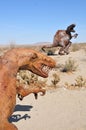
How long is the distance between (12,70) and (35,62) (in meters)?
0.77

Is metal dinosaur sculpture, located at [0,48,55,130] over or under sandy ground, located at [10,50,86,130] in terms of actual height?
over

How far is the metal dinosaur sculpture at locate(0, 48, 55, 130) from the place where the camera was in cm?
642

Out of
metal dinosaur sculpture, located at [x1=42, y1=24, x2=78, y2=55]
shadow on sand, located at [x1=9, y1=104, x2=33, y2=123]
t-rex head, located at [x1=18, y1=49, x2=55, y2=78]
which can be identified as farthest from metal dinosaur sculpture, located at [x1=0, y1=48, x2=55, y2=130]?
metal dinosaur sculpture, located at [x1=42, y1=24, x2=78, y2=55]

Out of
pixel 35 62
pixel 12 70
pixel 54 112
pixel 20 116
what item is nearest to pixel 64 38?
pixel 54 112

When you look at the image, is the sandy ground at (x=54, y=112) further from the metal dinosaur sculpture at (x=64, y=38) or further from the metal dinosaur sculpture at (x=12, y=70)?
the metal dinosaur sculpture at (x=64, y=38)

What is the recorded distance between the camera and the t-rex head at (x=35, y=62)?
721 cm

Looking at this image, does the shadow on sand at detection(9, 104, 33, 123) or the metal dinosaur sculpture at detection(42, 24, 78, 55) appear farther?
the metal dinosaur sculpture at detection(42, 24, 78, 55)

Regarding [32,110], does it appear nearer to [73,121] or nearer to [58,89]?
[73,121]

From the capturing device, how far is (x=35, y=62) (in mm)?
7535

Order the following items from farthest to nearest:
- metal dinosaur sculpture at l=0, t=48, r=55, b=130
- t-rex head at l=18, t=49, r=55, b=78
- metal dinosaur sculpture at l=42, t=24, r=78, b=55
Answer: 1. metal dinosaur sculpture at l=42, t=24, r=78, b=55
2. t-rex head at l=18, t=49, r=55, b=78
3. metal dinosaur sculpture at l=0, t=48, r=55, b=130

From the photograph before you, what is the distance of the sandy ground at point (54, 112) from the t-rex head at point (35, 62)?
192cm

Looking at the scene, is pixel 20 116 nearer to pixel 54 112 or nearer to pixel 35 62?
pixel 54 112

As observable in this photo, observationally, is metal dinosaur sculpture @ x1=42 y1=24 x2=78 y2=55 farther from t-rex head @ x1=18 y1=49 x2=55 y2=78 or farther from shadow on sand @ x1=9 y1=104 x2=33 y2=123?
t-rex head @ x1=18 y1=49 x2=55 y2=78

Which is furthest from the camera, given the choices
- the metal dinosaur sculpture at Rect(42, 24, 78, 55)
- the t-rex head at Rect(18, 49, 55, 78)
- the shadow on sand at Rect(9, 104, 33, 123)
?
the metal dinosaur sculpture at Rect(42, 24, 78, 55)
